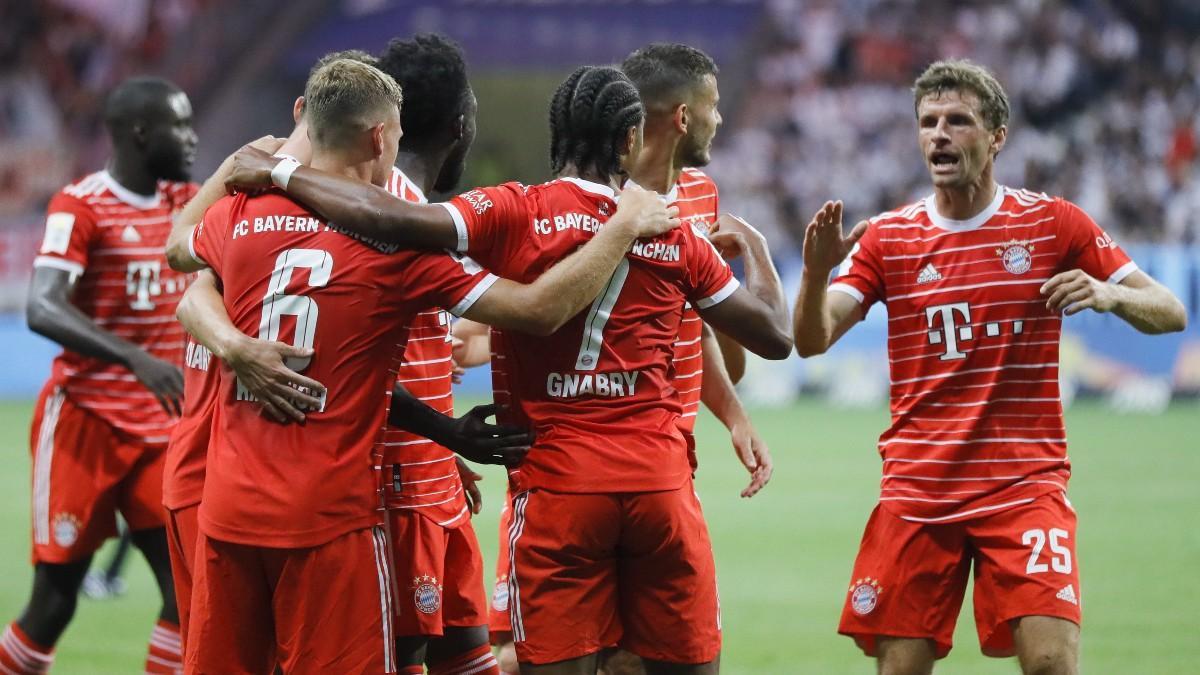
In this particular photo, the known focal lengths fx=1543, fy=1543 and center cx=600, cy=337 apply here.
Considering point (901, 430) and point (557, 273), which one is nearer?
point (557, 273)

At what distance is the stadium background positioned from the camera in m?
13.9

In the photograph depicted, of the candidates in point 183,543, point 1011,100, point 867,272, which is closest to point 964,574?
point 867,272

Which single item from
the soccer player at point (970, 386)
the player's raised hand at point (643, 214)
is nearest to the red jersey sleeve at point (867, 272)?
the soccer player at point (970, 386)

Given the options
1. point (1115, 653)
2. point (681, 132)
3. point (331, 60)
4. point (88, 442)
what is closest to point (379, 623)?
point (331, 60)

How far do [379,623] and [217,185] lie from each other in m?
1.61

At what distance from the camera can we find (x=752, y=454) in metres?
5.73

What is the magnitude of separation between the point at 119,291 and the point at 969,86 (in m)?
3.69

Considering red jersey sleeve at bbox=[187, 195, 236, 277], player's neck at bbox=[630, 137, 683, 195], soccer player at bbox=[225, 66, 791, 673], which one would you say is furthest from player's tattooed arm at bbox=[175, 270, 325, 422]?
player's neck at bbox=[630, 137, 683, 195]

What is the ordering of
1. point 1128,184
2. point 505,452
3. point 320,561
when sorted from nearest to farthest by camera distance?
point 320,561 → point 505,452 → point 1128,184

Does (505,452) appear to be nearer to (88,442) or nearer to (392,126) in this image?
(392,126)

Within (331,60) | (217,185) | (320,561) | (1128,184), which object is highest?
(1128,184)

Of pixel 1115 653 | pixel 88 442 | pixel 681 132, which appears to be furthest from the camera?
pixel 1115 653

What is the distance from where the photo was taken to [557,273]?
435cm

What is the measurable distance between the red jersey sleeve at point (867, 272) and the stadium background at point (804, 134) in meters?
5.19
